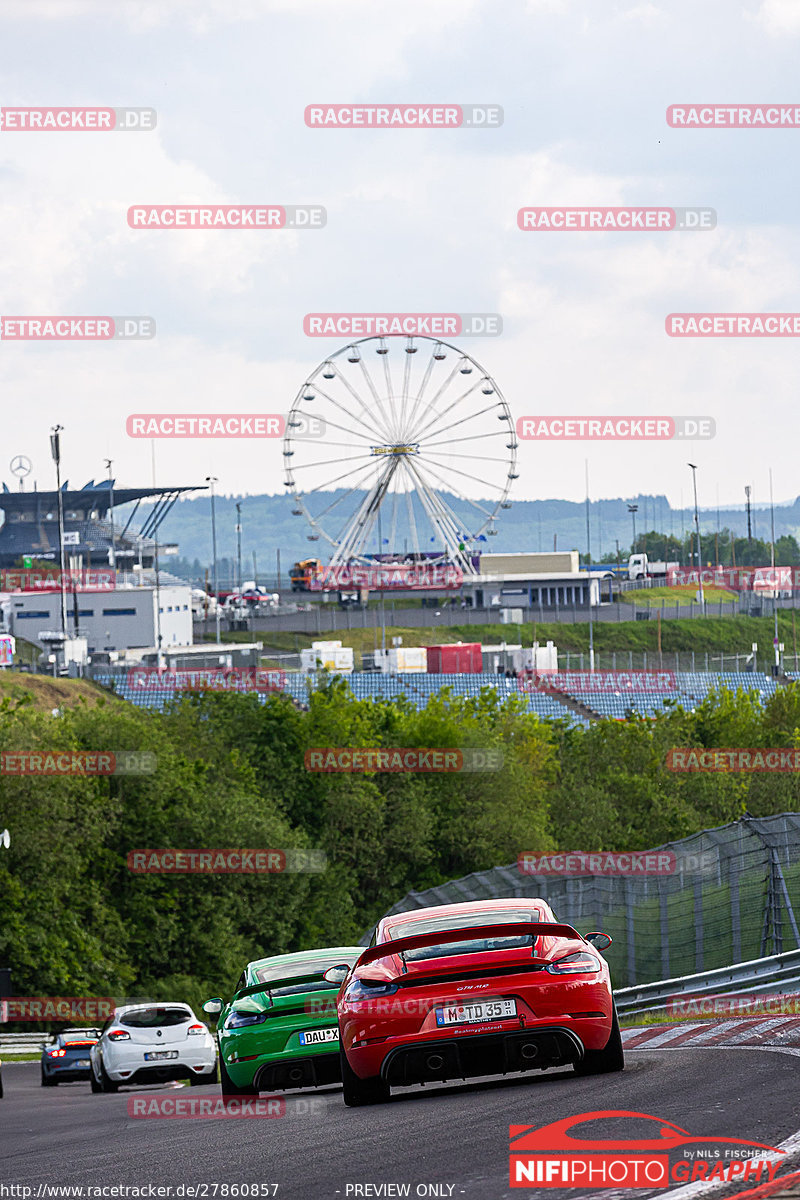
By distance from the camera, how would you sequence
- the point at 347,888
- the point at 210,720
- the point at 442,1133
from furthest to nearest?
1. the point at 210,720
2. the point at 347,888
3. the point at 442,1133

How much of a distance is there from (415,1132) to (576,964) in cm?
156

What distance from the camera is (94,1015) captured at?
38.3 meters

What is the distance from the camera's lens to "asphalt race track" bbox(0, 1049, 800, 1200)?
7.20 metres

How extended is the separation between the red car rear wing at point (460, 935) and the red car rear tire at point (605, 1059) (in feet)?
2.37

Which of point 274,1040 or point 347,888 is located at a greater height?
point 274,1040

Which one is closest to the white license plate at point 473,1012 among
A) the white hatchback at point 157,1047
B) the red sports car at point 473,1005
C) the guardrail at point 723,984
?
the red sports car at point 473,1005

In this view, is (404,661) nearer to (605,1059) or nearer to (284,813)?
(284,813)

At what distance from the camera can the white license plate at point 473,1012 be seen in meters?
9.11

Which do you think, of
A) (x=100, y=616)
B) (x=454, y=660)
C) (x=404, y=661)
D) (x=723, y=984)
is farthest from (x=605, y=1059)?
(x=100, y=616)

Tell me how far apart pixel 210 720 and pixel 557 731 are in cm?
1980

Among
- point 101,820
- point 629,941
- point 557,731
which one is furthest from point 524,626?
point 629,941

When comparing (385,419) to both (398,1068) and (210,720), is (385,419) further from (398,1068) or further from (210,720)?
(398,1068)

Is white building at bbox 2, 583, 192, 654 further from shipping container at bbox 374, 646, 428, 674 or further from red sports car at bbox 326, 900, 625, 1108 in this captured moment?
red sports car at bbox 326, 900, 625, 1108

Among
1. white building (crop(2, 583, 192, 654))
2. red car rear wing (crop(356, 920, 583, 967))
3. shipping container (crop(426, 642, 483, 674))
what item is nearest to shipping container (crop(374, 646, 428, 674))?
shipping container (crop(426, 642, 483, 674))
